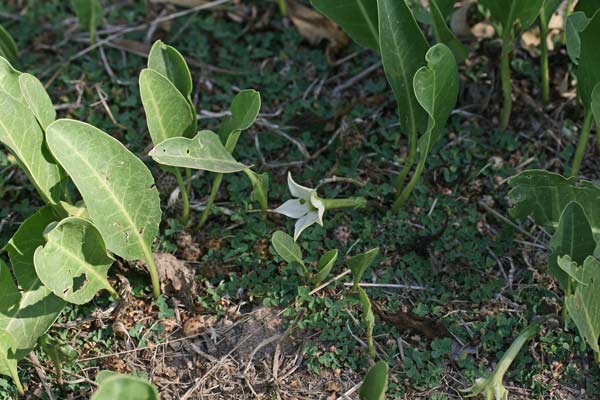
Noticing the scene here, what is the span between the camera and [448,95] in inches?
89.0

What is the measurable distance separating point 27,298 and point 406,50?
1201mm

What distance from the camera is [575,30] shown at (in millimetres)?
2361

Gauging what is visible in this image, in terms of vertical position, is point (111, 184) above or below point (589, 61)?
below

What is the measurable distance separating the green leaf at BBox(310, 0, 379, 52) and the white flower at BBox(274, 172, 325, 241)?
19.6 inches

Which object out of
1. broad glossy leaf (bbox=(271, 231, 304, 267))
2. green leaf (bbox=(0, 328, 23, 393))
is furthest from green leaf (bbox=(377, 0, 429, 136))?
green leaf (bbox=(0, 328, 23, 393))

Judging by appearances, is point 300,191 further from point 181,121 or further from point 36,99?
point 36,99

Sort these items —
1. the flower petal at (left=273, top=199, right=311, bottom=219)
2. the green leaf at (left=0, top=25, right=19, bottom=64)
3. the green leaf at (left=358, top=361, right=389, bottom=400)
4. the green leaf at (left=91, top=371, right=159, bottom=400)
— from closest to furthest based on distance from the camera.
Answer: the green leaf at (left=91, top=371, right=159, bottom=400) < the green leaf at (left=358, top=361, right=389, bottom=400) < the flower petal at (left=273, top=199, right=311, bottom=219) < the green leaf at (left=0, top=25, right=19, bottom=64)

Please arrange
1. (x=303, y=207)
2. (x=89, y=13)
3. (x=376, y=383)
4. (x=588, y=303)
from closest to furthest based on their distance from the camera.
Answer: (x=376, y=383), (x=588, y=303), (x=303, y=207), (x=89, y=13)

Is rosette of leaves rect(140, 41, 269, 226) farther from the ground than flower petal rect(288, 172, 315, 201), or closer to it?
farther from the ground

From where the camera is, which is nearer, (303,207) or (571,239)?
(571,239)

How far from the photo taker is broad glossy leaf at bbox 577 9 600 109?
2.17 m

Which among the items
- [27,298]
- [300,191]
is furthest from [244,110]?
[27,298]

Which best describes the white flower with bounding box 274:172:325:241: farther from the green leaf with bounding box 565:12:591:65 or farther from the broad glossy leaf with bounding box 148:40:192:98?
the green leaf with bounding box 565:12:591:65

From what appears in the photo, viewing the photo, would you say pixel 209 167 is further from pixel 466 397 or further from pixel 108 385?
pixel 466 397
